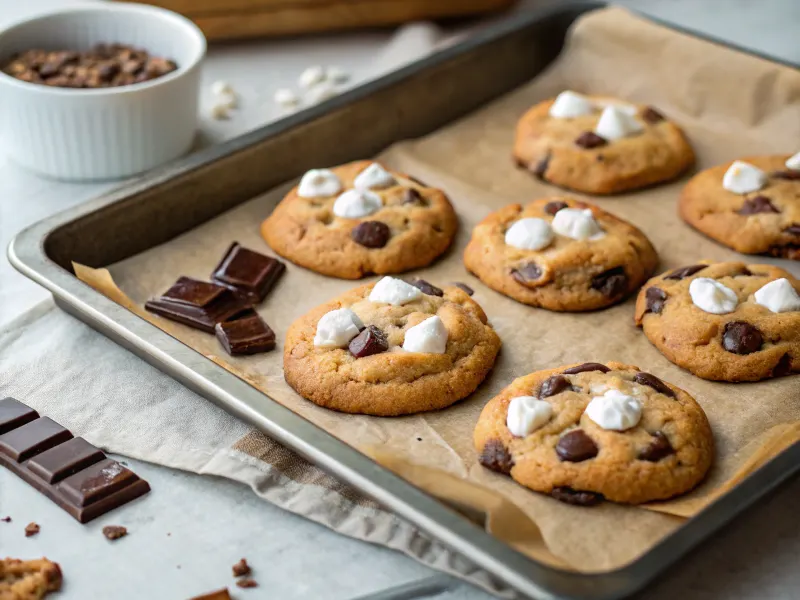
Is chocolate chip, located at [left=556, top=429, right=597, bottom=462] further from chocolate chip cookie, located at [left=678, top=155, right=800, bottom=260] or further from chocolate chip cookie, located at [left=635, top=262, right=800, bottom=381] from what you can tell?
chocolate chip cookie, located at [left=678, top=155, right=800, bottom=260]

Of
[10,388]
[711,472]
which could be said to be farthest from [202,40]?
[711,472]

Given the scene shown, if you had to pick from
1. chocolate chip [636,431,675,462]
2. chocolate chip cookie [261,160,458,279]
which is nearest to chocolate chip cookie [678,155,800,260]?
chocolate chip cookie [261,160,458,279]

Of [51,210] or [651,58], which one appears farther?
[651,58]

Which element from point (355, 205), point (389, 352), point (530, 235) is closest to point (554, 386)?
point (389, 352)

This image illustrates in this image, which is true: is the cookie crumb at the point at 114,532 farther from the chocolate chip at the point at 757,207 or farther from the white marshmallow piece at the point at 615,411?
the chocolate chip at the point at 757,207

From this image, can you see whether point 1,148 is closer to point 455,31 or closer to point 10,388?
point 10,388

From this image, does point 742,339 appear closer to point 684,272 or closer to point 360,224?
point 684,272

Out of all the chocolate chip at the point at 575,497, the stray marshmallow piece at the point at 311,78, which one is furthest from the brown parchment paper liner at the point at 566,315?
the stray marshmallow piece at the point at 311,78
